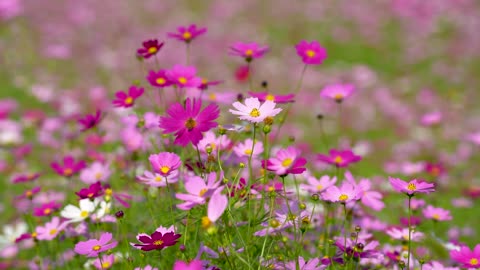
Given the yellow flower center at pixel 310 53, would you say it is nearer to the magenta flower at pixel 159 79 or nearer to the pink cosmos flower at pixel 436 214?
A: the magenta flower at pixel 159 79

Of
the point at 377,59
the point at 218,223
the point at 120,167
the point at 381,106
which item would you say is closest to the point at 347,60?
the point at 377,59

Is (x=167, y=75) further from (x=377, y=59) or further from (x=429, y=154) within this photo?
(x=377, y=59)

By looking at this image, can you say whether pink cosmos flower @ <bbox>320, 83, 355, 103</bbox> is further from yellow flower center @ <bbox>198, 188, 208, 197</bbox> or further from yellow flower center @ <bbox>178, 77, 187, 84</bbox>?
yellow flower center @ <bbox>198, 188, 208, 197</bbox>

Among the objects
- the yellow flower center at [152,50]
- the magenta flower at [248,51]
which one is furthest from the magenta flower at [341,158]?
the yellow flower center at [152,50]

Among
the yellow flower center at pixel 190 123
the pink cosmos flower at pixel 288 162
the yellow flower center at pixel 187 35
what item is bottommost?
the pink cosmos flower at pixel 288 162

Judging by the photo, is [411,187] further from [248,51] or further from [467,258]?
[248,51]

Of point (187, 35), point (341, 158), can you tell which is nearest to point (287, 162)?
point (341, 158)
